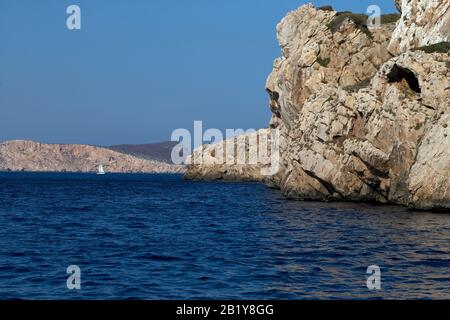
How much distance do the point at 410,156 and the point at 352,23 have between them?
131 feet

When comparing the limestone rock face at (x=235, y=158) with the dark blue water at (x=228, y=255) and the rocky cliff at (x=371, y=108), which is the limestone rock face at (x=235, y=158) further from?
the dark blue water at (x=228, y=255)

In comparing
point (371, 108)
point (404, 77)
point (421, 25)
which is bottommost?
point (371, 108)

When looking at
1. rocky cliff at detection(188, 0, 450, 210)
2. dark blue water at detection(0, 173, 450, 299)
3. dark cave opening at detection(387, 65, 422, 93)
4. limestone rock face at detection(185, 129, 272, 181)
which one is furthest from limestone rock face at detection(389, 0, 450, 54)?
limestone rock face at detection(185, 129, 272, 181)

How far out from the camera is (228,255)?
113 feet

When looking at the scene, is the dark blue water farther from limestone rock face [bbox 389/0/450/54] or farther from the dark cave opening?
limestone rock face [bbox 389/0/450/54]

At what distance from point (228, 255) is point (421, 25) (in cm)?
5672

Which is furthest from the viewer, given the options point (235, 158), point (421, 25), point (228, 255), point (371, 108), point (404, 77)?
point (235, 158)

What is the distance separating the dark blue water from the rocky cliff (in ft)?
21.5

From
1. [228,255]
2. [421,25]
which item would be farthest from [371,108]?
[228,255]

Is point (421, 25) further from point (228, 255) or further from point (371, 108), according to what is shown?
point (228, 255)

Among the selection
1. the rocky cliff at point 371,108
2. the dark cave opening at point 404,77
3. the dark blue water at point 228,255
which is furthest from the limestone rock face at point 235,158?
the dark blue water at point 228,255

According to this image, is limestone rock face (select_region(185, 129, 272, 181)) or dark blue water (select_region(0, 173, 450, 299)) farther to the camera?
limestone rock face (select_region(185, 129, 272, 181))

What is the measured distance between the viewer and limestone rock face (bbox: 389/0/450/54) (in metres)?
75.8
